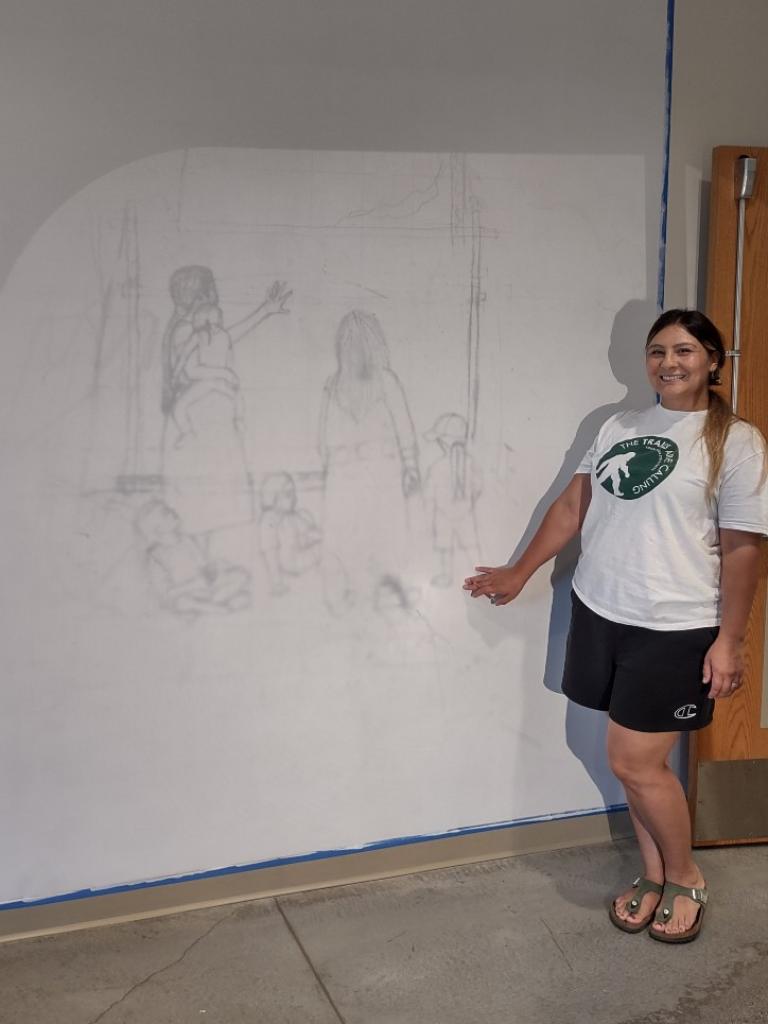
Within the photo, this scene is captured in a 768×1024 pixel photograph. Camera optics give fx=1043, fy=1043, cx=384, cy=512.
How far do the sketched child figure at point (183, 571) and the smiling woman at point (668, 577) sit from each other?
0.86 m

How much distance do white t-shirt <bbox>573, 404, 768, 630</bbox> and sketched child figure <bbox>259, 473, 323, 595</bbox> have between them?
0.70 m

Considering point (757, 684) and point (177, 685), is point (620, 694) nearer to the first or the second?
point (757, 684)

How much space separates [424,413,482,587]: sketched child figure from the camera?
2662 millimetres

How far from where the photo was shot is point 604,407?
2.80 m

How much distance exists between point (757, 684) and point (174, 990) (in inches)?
67.6

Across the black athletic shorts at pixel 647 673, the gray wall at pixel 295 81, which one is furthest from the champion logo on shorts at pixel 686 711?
the gray wall at pixel 295 81

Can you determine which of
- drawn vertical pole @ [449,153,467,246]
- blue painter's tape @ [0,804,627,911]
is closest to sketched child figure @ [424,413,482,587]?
drawn vertical pole @ [449,153,467,246]

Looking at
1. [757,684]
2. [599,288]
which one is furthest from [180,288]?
[757,684]

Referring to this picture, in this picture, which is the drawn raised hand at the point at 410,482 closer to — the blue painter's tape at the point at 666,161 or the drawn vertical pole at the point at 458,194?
the drawn vertical pole at the point at 458,194

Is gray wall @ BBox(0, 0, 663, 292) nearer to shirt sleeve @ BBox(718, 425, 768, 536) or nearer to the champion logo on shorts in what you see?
shirt sleeve @ BBox(718, 425, 768, 536)

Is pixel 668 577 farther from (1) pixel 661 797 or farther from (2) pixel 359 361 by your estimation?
(2) pixel 359 361

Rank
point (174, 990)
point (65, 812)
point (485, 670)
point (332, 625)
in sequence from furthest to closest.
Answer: point (485, 670) < point (332, 625) < point (65, 812) < point (174, 990)

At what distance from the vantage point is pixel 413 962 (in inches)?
93.8

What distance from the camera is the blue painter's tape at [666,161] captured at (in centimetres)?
272
